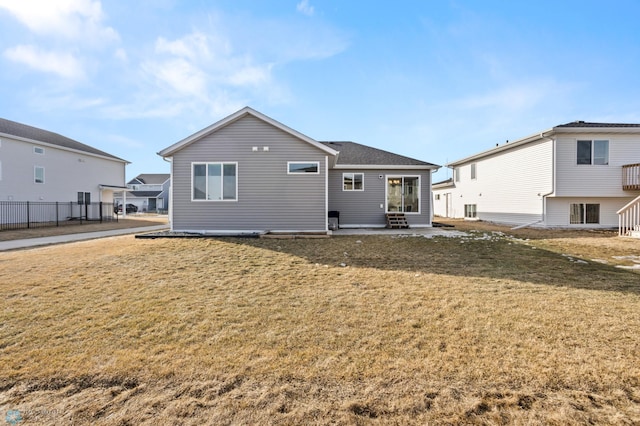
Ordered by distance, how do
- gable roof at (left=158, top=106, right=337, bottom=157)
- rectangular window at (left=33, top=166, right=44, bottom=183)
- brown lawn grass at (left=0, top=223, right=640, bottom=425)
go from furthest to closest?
rectangular window at (left=33, top=166, right=44, bottom=183), gable roof at (left=158, top=106, right=337, bottom=157), brown lawn grass at (left=0, top=223, right=640, bottom=425)

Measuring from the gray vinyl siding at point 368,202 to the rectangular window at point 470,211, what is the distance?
9.71 m

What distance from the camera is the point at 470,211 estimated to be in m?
23.1

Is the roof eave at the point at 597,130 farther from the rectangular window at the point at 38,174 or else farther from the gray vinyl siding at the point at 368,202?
the rectangular window at the point at 38,174

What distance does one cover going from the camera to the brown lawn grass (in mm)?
2219

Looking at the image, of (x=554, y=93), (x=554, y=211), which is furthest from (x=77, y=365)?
(x=554, y=93)

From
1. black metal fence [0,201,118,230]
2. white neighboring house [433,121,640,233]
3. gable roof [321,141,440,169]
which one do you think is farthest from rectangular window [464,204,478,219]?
black metal fence [0,201,118,230]

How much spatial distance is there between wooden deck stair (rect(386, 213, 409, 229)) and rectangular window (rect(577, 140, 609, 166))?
31.9 feet

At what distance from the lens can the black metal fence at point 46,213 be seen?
719 inches

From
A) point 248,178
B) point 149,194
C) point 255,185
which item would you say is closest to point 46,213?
point 248,178

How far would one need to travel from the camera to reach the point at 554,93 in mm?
17250

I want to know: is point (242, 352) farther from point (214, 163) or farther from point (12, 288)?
point (214, 163)

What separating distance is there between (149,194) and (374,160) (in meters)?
45.5

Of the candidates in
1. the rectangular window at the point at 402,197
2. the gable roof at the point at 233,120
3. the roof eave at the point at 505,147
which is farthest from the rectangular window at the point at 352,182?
the roof eave at the point at 505,147

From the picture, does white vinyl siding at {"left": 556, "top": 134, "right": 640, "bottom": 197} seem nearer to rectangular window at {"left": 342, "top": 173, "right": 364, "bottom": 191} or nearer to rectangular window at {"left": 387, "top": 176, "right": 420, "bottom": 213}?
rectangular window at {"left": 387, "top": 176, "right": 420, "bottom": 213}
